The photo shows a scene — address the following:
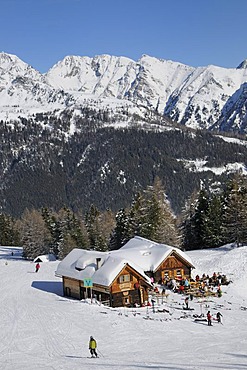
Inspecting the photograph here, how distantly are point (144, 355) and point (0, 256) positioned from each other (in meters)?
73.8

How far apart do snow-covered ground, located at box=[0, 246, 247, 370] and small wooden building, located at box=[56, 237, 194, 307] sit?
1.74 meters

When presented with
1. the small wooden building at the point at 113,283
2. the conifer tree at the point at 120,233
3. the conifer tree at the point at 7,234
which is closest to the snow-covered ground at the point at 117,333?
the small wooden building at the point at 113,283

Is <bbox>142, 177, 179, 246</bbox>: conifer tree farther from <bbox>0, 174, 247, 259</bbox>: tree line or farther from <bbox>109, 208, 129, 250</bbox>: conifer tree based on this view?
<bbox>109, 208, 129, 250</bbox>: conifer tree

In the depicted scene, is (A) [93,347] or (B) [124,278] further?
(B) [124,278]

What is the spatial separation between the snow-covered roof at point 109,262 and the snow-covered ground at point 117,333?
258 cm

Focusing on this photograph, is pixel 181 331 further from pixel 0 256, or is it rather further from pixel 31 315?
pixel 0 256

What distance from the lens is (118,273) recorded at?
42875 mm

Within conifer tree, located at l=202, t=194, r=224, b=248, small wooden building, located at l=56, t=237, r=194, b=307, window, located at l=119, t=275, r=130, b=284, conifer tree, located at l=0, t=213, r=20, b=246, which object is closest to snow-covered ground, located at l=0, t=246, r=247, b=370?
small wooden building, located at l=56, t=237, r=194, b=307

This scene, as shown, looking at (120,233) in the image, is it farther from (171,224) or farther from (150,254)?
(150,254)

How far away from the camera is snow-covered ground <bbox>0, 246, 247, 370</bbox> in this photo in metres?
25.3

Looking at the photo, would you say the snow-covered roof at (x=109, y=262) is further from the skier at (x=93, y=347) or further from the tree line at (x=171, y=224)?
the skier at (x=93, y=347)

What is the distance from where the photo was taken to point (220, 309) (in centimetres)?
4156

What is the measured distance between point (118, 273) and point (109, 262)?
6.88 feet

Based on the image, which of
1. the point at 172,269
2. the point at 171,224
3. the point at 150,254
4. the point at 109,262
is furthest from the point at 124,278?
the point at 171,224
